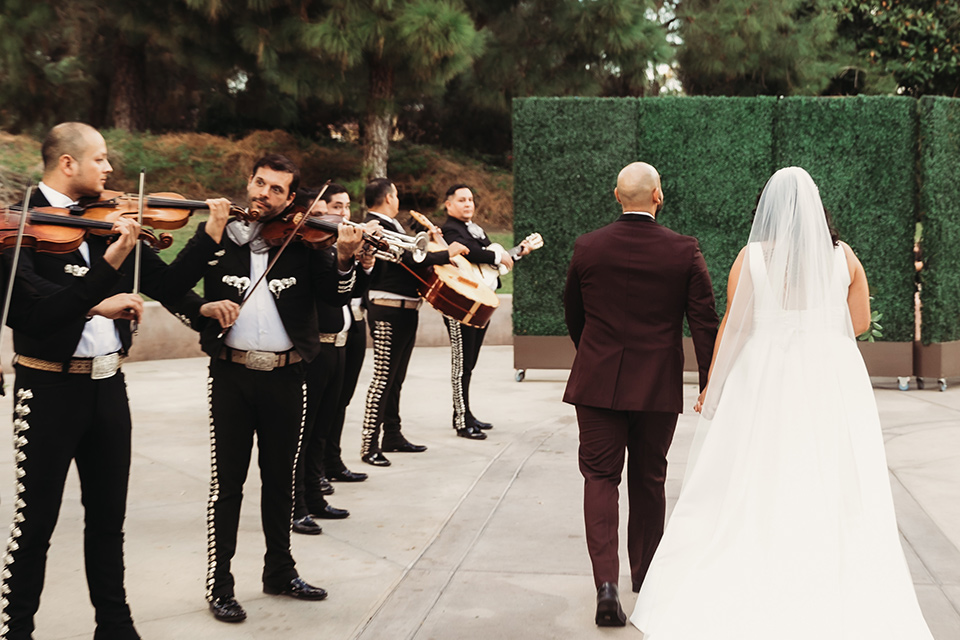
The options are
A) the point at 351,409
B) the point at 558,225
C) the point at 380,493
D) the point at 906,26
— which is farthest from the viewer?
the point at 906,26

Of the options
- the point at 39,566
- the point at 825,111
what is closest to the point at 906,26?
the point at 825,111

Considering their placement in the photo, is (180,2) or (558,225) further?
(180,2)

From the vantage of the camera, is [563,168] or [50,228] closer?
[50,228]

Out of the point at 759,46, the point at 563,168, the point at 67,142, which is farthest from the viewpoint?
the point at 759,46

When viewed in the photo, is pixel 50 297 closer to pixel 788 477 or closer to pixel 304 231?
pixel 304 231

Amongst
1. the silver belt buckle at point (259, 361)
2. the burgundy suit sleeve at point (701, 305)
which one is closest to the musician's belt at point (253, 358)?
the silver belt buckle at point (259, 361)

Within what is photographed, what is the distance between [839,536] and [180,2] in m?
13.7

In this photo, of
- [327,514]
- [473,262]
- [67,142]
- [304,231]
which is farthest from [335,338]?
[67,142]

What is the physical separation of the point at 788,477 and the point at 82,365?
8.76 feet

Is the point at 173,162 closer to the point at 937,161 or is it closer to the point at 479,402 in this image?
the point at 479,402

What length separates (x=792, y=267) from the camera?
13.6 feet

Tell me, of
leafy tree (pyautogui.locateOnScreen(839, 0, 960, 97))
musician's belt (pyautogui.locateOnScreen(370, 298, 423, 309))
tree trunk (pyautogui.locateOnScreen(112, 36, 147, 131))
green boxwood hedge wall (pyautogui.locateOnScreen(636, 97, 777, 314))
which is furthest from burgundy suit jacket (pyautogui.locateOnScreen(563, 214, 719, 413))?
leafy tree (pyautogui.locateOnScreen(839, 0, 960, 97))

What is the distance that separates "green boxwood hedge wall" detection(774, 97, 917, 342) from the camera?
9953 mm

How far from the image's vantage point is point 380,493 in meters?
6.22
